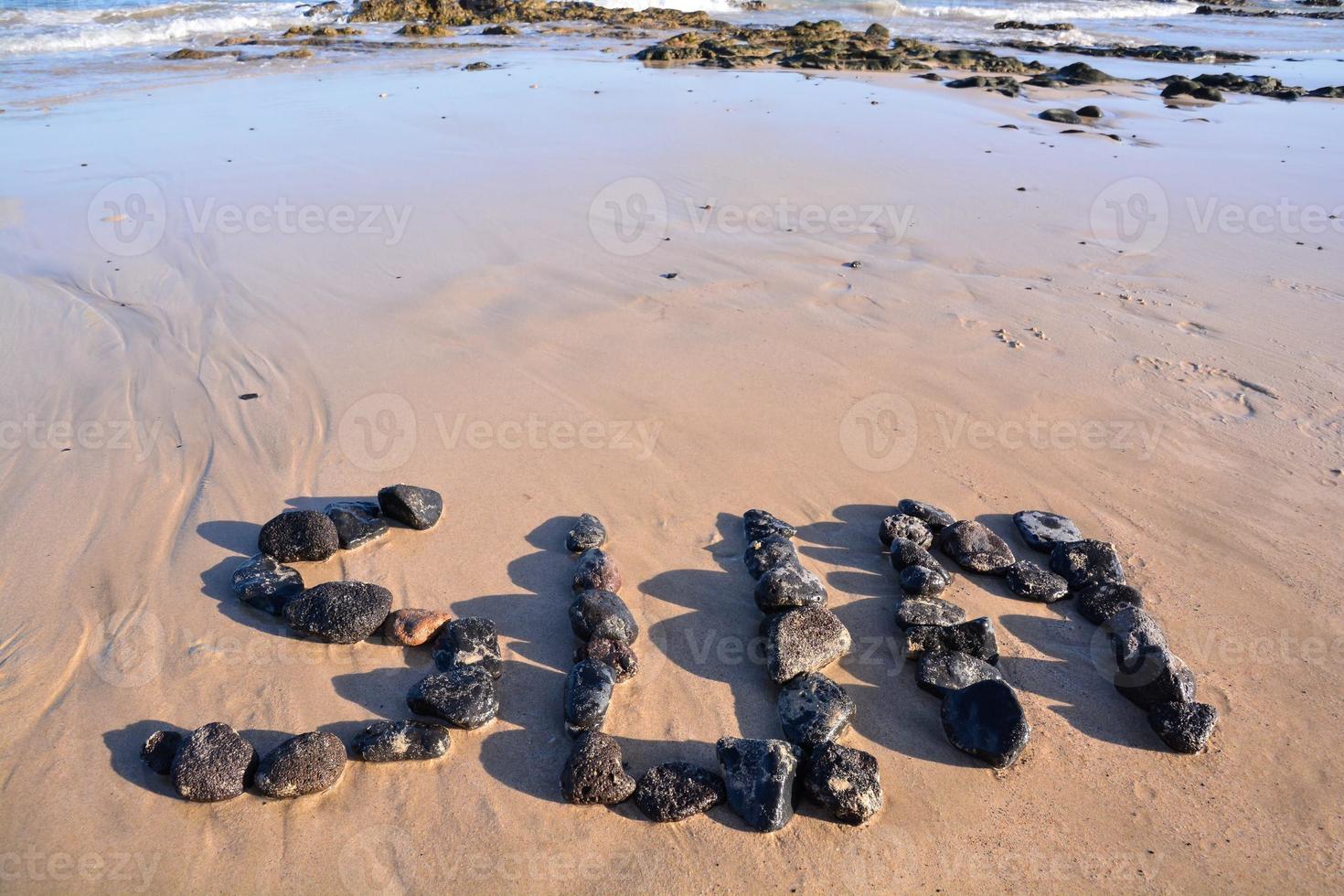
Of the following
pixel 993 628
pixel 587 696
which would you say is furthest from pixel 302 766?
pixel 993 628

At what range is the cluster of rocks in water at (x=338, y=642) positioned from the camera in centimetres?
238

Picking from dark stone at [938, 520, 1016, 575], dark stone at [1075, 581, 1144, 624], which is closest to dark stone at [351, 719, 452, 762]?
dark stone at [938, 520, 1016, 575]

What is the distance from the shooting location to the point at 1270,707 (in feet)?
9.02

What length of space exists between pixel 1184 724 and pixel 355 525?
302 centimetres

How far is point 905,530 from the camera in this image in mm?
3395

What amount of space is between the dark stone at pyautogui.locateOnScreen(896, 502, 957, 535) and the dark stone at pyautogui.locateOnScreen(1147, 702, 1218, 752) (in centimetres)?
104

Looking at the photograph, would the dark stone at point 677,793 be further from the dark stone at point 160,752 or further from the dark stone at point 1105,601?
the dark stone at point 1105,601

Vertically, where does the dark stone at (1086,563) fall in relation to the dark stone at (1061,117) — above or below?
below

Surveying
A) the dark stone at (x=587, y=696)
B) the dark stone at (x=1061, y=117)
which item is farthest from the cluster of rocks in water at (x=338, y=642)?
the dark stone at (x=1061, y=117)

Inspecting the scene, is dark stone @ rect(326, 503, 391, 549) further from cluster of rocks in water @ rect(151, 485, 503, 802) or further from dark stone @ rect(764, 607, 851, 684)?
dark stone @ rect(764, 607, 851, 684)

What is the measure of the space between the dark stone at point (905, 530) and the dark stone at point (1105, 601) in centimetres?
59

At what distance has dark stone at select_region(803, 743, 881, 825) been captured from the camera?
2.35 meters

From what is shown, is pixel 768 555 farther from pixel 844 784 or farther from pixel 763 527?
pixel 844 784

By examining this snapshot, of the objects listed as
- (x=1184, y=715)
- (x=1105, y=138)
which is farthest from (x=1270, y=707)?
(x=1105, y=138)
